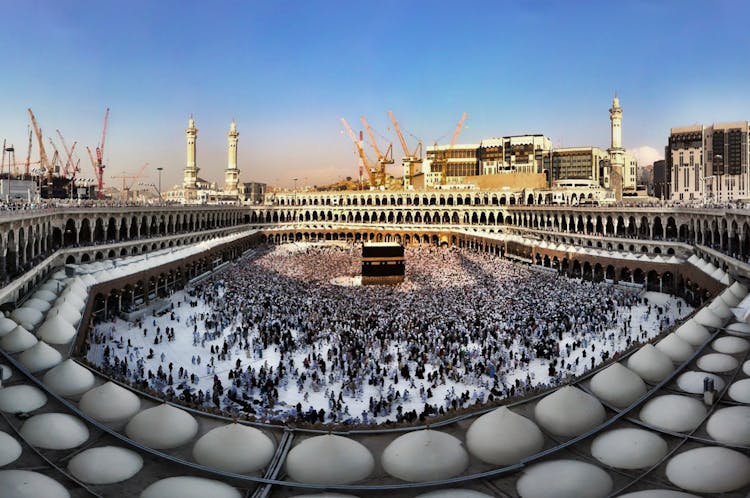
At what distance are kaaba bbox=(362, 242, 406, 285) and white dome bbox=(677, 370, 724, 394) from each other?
22231 mm

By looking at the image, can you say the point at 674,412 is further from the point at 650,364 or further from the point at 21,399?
the point at 21,399

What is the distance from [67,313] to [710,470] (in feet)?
52.4

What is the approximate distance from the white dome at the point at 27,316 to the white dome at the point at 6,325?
1.04m

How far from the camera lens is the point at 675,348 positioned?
1235 cm

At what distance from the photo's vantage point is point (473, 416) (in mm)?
9875

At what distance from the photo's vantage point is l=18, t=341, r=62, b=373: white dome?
Answer: 1150 centimetres

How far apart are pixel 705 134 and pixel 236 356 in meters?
89.4

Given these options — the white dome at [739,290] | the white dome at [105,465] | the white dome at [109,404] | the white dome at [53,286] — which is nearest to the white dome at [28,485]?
the white dome at [105,465]

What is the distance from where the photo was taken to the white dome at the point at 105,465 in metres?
7.74

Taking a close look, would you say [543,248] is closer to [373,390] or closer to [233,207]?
[373,390]

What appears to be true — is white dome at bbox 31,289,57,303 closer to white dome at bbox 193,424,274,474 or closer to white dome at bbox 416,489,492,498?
white dome at bbox 193,424,274,474

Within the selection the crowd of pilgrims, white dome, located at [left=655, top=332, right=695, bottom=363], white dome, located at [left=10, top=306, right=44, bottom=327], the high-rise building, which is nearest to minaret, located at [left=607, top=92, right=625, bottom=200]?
the high-rise building

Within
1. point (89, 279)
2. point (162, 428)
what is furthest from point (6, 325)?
point (89, 279)

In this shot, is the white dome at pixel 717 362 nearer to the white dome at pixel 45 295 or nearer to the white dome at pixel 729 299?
the white dome at pixel 729 299
